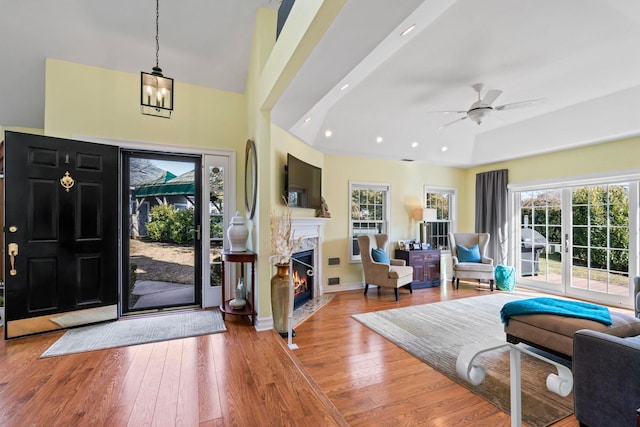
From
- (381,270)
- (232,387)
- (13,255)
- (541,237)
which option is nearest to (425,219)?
(381,270)

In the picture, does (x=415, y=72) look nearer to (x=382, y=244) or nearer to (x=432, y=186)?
(x=382, y=244)

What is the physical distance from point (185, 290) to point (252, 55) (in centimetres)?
326

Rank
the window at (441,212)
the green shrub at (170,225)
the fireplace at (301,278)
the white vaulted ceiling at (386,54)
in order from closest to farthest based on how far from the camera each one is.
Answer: the white vaulted ceiling at (386,54) → the green shrub at (170,225) → the fireplace at (301,278) → the window at (441,212)

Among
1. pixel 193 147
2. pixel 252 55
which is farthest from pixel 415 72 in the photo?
pixel 193 147

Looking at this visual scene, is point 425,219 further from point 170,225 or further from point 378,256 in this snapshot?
point 170,225

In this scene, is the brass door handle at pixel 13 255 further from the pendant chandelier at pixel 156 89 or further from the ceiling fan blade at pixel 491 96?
the ceiling fan blade at pixel 491 96

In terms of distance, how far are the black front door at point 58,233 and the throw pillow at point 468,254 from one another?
5871 mm

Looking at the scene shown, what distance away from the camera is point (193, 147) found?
12.7 ft

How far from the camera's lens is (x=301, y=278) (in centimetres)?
448

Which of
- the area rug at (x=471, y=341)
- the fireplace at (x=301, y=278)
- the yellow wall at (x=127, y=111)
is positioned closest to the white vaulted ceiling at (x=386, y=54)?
the yellow wall at (x=127, y=111)

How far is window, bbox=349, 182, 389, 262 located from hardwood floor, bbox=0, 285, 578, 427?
2.87 metres

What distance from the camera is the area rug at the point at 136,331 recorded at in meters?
2.75

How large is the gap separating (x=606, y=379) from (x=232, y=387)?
2.43 m

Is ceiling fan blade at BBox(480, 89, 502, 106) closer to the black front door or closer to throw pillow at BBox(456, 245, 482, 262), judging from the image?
throw pillow at BBox(456, 245, 482, 262)
